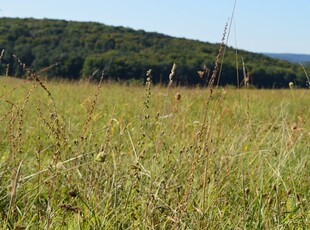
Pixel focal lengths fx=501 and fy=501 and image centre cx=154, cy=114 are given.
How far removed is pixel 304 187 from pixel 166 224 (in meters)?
0.88

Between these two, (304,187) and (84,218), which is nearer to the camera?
(84,218)

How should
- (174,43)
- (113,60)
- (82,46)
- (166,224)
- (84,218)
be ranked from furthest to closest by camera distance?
(174,43)
(82,46)
(113,60)
(166,224)
(84,218)

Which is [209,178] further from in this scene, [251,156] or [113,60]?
[113,60]

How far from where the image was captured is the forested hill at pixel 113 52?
2416 centimetres

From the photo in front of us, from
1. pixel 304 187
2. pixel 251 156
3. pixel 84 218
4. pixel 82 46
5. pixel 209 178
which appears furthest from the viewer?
pixel 82 46

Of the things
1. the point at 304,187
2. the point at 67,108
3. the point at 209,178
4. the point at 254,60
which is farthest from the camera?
the point at 254,60

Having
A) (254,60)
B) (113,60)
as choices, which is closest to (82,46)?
(113,60)

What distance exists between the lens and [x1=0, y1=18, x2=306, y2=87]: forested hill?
79.3 feet

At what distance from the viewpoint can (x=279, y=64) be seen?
36.7 meters

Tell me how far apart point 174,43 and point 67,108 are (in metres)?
38.1

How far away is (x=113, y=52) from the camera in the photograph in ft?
107

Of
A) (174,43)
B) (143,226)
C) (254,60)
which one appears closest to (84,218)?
(143,226)

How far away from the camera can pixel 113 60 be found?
89.3ft

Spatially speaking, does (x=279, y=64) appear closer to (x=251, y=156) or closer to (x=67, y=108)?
(x=67, y=108)
